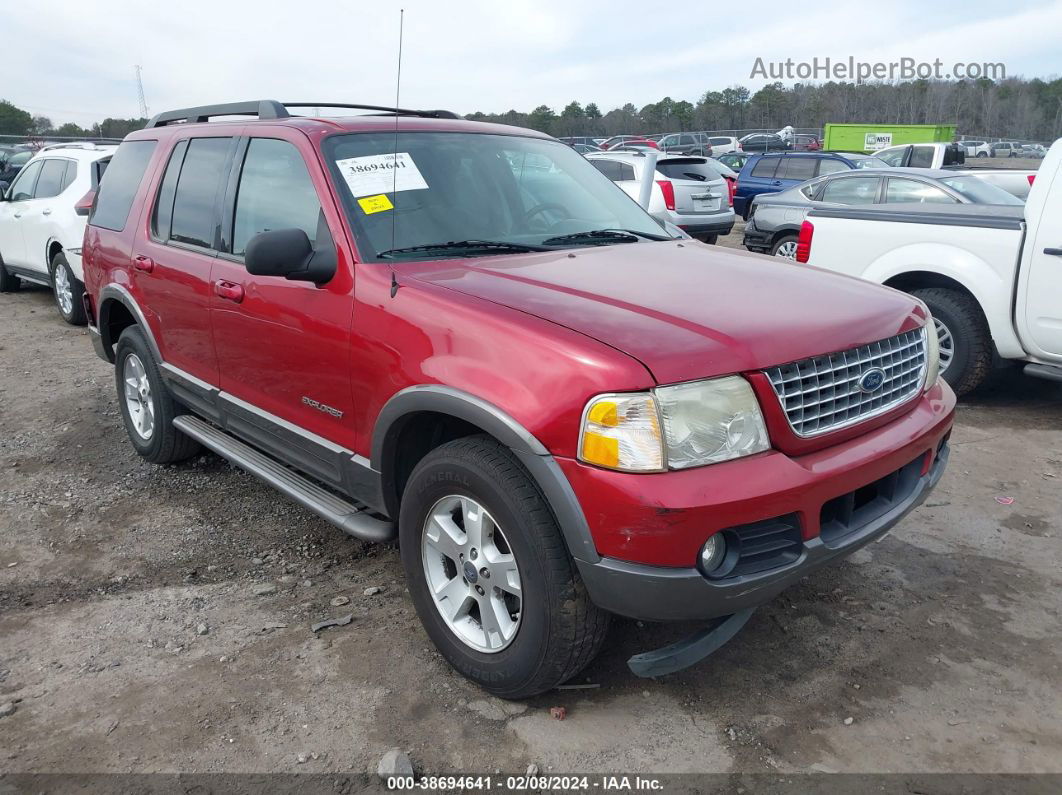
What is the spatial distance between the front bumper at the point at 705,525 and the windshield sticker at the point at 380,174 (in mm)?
1518

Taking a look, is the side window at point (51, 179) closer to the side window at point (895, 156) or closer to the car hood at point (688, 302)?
the car hood at point (688, 302)

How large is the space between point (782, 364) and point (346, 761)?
1.77 m

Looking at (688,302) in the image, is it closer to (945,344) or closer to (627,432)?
(627,432)

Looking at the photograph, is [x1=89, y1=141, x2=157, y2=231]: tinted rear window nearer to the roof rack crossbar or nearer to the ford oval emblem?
the roof rack crossbar

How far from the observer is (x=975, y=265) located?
5566mm

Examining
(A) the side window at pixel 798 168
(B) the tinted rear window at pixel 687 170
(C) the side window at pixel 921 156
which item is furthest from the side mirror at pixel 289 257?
(C) the side window at pixel 921 156

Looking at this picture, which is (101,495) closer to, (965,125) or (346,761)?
(346,761)

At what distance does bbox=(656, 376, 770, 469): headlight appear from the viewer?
2248 millimetres

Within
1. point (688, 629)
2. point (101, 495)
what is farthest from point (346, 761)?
point (101, 495)

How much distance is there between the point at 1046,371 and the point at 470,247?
13.2 ft

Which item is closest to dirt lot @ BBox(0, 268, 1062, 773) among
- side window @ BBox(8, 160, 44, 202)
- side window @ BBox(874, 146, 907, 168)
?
side window @ BBox(8, 160, 44, 202)

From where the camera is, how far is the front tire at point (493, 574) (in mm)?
2406

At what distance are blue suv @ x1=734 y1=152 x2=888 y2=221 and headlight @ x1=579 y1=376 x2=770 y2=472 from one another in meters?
14.1

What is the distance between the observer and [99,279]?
500 centimetres
